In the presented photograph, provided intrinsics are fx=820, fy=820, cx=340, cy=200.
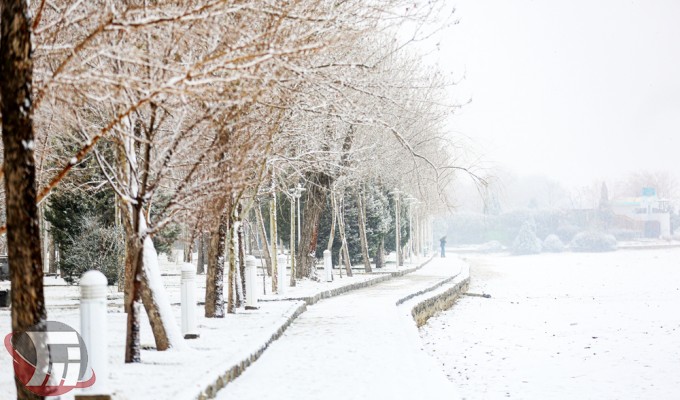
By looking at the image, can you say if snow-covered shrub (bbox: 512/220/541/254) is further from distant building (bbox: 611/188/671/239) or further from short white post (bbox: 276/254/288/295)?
short white post (bbox: 276/254/288/295)

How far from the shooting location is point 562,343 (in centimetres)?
1869

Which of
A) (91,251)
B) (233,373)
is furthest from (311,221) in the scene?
(233,373)

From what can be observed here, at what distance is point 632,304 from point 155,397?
2428 centimetres

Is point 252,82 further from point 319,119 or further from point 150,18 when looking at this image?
point 319,119

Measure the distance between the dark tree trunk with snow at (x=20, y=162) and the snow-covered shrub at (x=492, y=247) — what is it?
104604mm

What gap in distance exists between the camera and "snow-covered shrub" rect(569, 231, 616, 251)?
8869cm

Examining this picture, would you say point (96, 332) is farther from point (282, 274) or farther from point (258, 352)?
point (282, 274)

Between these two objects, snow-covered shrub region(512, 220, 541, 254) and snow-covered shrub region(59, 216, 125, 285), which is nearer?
snow-covered shrub region(59, 216, 125, 285)

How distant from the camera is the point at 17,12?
5.69 metres

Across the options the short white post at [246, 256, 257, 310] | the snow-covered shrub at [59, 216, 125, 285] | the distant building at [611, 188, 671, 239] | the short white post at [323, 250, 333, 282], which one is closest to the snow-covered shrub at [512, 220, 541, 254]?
the distant building at [611, 188, 671, 239]

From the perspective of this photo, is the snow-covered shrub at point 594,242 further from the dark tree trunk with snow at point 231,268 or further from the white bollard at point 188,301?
the white bollard at point 188,301

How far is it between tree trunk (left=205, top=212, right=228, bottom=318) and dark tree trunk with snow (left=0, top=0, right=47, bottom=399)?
835 centimetres

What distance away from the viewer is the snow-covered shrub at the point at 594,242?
291 feet

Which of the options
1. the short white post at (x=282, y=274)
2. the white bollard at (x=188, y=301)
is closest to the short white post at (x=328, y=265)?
the short white post at (x=282, y=274)
